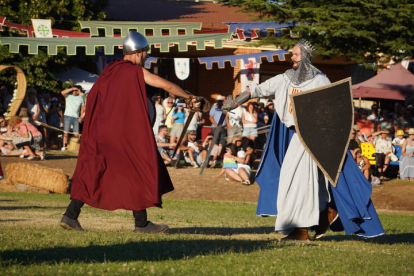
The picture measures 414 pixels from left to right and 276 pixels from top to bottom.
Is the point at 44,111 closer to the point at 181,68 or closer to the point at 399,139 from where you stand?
the point at 181,68

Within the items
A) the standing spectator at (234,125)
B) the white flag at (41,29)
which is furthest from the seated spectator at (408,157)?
the white flag at (41,29)

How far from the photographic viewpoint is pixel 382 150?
19.4 meters

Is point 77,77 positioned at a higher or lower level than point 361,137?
higher

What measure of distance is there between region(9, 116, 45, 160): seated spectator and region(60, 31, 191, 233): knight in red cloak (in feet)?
36.8

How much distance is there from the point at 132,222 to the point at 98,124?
85.6 inches

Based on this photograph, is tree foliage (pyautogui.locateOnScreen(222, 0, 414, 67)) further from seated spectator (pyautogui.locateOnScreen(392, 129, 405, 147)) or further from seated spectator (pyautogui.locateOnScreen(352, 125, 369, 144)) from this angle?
seated spectator (pyautogui.locateOnScreen(392, 129, 405, 147))

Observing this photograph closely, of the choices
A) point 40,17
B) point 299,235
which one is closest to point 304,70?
point 299,235

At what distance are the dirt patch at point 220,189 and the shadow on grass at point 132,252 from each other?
359 inches

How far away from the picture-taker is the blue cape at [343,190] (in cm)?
795

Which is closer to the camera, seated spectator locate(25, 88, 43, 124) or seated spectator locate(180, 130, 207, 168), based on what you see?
seated spectator locate(180, 130, 207, 168)

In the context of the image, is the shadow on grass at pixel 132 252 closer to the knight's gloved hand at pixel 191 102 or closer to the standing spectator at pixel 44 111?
the knight's gloved hand at pixel 191 102

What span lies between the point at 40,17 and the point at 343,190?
18880 mm

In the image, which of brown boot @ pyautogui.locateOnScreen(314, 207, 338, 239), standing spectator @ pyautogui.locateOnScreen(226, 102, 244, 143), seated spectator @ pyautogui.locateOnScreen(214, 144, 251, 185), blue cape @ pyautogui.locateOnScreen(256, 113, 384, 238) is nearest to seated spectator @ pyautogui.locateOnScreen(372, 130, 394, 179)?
standing spectator @ pyautogui.locateOnScreen(226, 102, 244, 143)

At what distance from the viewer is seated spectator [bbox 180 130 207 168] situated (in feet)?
62.5
